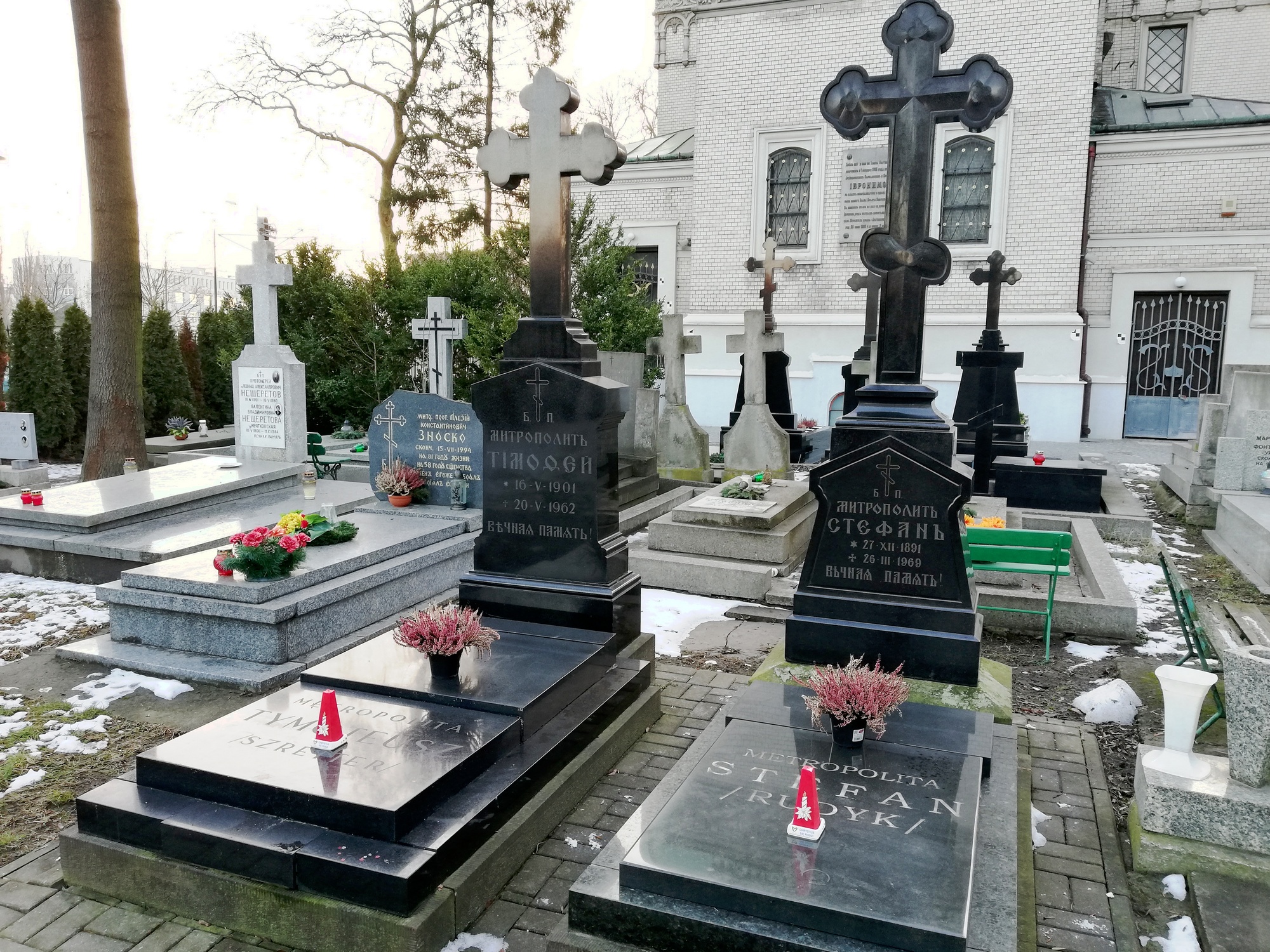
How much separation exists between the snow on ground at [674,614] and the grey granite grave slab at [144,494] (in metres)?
4.61

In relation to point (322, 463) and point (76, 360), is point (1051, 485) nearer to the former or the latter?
point (322, 463)

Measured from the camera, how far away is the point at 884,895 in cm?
279

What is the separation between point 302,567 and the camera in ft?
19.8

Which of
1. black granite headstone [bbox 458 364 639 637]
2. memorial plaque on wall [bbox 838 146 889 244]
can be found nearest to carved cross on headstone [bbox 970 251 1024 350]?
memorial plaque on wall [bbox 838 146 889 244]

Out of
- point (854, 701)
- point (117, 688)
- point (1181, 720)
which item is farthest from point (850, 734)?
point (117, 688)

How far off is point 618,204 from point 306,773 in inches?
767

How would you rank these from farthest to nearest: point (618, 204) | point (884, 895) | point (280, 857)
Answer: point (618, 204) → point (280, 857) → point (884, 895)

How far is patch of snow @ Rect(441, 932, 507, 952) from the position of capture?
10.3ft

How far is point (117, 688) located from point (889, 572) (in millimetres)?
4697

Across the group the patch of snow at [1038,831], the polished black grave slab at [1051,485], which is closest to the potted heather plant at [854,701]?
the patch of snow at [1038,831]

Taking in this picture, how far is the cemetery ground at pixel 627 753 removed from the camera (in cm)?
324

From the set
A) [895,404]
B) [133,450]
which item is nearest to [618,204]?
[133,450]

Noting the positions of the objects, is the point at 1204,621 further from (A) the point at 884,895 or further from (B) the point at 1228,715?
(A) the point at 884,895

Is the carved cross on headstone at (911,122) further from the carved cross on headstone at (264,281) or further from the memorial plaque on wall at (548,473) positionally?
the carved cross on headstone at (264,281)
